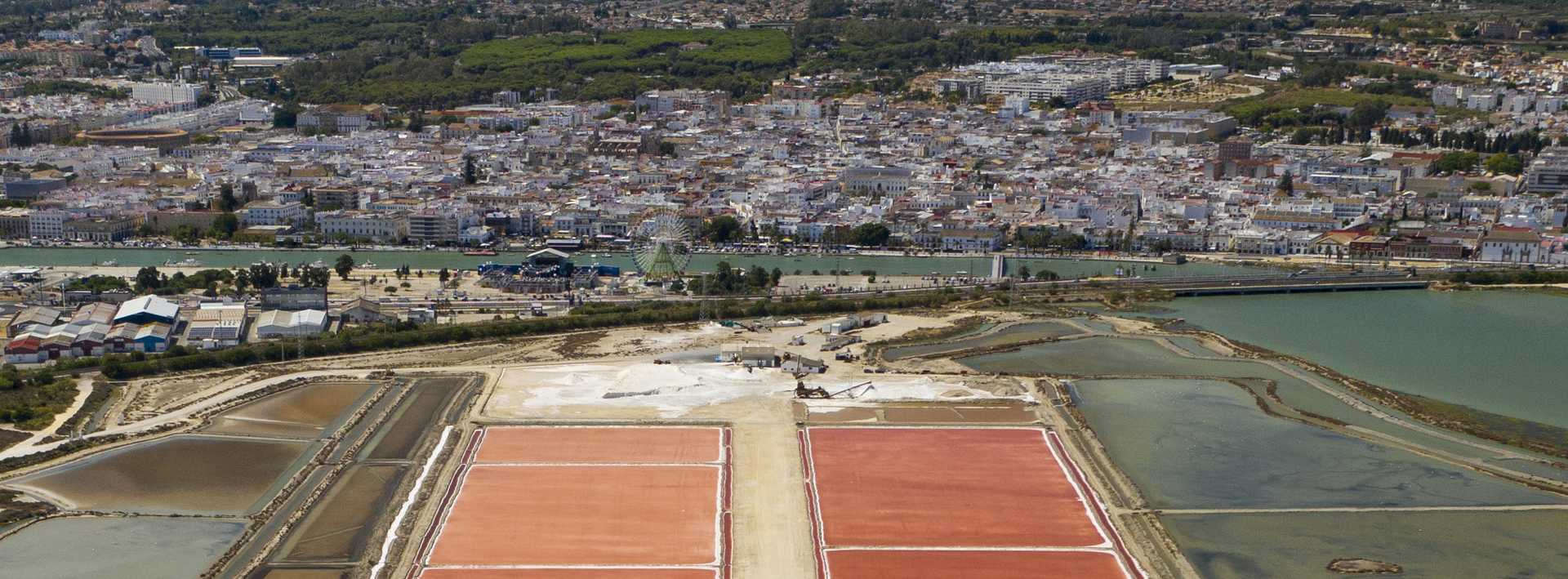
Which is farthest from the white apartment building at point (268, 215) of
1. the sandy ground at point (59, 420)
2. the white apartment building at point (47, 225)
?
the sandy ground at point (59, 420)

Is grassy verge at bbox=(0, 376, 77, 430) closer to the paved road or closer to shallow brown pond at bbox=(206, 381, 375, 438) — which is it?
shallow brown pond at bbox=(206, 381, 375, 438)

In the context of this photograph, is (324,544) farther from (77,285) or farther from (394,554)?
(77,285)

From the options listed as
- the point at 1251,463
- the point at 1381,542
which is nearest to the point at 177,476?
the point at 1251,463

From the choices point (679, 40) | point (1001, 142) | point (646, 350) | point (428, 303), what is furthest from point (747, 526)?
point (679, 40)

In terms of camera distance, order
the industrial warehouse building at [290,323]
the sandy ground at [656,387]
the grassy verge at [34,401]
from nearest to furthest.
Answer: the sandy ground at [656,387], the grassy verge at [34,401], the industrial warehouse building at [290,323]

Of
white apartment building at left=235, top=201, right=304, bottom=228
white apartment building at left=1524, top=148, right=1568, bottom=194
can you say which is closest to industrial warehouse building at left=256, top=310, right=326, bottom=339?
white apartment building at left=235, top=201, right=304, bottom=228

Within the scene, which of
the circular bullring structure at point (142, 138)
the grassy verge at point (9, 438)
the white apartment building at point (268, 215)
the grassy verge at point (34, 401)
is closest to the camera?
the grassy verge at point (9, 438)

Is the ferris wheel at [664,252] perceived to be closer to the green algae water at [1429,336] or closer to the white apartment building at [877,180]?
the green algae water at [1429,336]
